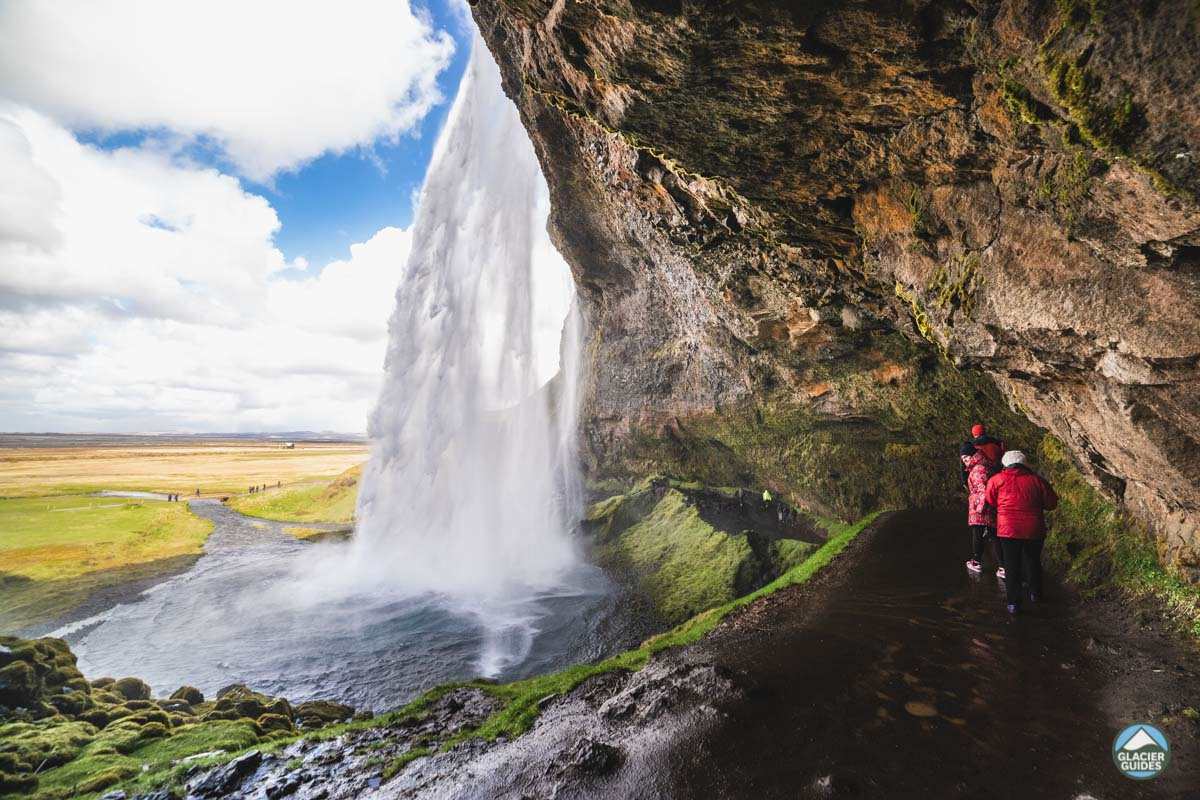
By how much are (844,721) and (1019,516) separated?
13.9ft

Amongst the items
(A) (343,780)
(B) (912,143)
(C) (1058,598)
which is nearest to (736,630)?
(C) (1058,598)

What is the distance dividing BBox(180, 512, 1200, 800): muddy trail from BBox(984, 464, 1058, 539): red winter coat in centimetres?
135

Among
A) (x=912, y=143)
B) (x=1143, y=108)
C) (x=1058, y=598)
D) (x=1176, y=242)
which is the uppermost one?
(x=912, y=143)

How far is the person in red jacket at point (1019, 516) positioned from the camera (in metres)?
7.21

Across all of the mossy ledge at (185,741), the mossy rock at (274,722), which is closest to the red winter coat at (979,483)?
the mossy ledge at (185,741)

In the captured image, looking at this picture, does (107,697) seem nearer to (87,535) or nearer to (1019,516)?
(1019,516)

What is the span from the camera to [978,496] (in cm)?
940

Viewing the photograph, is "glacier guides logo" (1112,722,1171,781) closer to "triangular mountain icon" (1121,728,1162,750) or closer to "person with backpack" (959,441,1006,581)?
"triangular mountain icon" (1121,728,1162,750)

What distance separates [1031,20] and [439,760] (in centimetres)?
1075

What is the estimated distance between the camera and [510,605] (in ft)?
60.7

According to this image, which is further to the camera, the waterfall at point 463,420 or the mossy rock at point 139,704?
the waterfall at point 463,420

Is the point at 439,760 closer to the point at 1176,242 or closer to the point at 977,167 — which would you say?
the point at 1176,242

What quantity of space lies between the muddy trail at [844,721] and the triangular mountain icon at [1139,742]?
116mm

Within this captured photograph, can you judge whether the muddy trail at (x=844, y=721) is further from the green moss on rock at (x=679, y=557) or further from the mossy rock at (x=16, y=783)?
the green moss on rock at (x=679, y=557)
